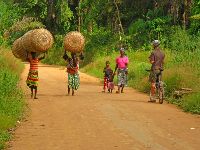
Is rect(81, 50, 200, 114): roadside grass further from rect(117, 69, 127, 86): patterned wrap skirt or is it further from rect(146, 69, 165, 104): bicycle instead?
rect(117, 69, 127, 86): patterned wrap skirt

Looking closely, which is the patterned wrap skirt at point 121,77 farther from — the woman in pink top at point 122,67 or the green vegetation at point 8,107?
the green vegetation at point 8,107

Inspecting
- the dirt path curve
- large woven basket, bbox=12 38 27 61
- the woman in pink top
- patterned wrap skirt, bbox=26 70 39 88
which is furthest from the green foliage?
large woven basket, bbox=12 38 27 61

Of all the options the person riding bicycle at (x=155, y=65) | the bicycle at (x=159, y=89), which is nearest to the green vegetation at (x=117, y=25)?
the person riding bicycle at (x=155, y=65)

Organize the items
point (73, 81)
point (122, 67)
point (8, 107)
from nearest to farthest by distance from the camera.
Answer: point (8, 107) → point (73, 81) → point (122, 67)

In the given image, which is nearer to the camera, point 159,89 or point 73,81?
point 159,89

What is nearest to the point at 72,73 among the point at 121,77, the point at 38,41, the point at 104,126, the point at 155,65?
the point at 38,41

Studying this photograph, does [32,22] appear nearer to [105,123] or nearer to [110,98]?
[110,98]

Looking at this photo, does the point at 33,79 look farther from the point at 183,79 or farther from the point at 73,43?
the point at 183,79

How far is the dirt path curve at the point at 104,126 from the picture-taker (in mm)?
9898

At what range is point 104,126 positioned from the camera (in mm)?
12055

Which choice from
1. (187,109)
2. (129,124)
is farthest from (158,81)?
(129,124)

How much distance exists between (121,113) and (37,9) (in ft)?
137

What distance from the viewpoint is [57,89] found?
73.6 feet

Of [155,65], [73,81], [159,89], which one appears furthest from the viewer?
[73,81]
